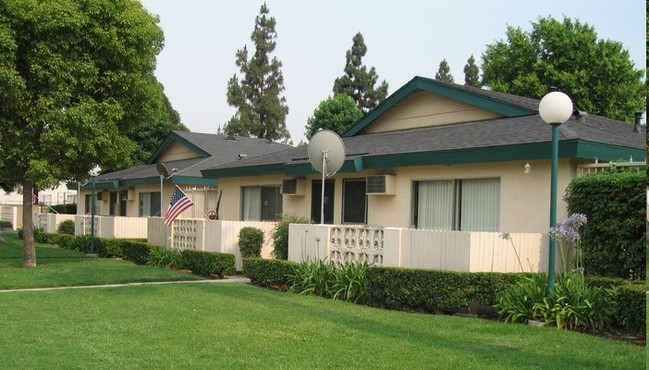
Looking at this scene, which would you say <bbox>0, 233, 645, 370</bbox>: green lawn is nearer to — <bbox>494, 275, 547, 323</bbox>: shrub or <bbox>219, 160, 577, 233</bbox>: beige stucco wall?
<bbox>494, 275, 547, 323</bbox>: shrub

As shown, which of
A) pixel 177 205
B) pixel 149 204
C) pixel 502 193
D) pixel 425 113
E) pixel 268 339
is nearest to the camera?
pixel 268 339

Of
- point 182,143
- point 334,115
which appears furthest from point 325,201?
point 334,115

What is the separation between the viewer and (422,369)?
6.73 meters

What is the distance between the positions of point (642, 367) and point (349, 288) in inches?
236

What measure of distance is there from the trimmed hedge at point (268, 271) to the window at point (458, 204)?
303 centimetres

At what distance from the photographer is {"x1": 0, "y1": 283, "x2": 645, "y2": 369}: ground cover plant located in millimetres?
7102

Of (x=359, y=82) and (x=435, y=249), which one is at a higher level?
(x=359, y=82)

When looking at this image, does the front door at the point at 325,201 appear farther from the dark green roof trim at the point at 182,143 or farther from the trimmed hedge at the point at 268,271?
the dark green roof trim at the point at 182,143

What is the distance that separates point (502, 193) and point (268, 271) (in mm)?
4931

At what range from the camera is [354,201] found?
16812 mm

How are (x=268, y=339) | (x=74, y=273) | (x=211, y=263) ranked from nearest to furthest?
(x=268, y=339) → (x=74, y=273) → (x=211, y=263)

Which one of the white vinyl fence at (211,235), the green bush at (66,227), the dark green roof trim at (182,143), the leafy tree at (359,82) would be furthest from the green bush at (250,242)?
the leafy tree at (359,82)

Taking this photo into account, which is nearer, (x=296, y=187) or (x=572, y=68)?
(x=296, y=187)

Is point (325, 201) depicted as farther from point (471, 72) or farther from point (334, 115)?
point (471, 72)
